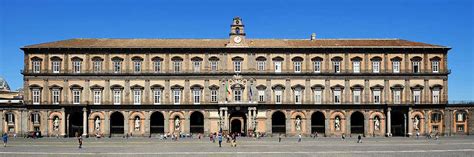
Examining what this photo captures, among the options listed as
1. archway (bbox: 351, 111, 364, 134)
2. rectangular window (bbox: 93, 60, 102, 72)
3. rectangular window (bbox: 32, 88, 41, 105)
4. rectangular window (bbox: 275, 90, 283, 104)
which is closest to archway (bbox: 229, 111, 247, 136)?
rectangular window (bbox: 275, 90, 283, 104)

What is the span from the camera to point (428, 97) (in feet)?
220

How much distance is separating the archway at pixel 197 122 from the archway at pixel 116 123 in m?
7.85

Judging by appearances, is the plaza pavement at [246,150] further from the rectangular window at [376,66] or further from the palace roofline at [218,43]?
the palace roofline at [218,43]

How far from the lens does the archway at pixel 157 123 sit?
6781 centimetres

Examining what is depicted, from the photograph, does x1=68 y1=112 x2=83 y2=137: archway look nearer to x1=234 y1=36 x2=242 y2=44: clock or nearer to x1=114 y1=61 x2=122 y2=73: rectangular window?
x1=114 y1=61 x2=122 y2=73: rectangular window

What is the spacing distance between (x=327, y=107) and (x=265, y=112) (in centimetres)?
684

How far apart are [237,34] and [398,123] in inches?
829

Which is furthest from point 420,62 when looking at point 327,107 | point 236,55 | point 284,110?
point 236,55

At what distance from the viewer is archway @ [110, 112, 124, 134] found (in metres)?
67.4

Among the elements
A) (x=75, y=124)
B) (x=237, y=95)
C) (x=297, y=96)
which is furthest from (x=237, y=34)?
(x=75, y=124)

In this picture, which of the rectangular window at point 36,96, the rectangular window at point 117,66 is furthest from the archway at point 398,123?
the rectangular window at point 36,96

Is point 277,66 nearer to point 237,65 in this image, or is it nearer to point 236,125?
point 237,65

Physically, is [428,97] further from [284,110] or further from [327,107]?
[284,110]

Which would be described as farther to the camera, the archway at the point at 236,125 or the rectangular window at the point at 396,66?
the archway at the point at 236,125
